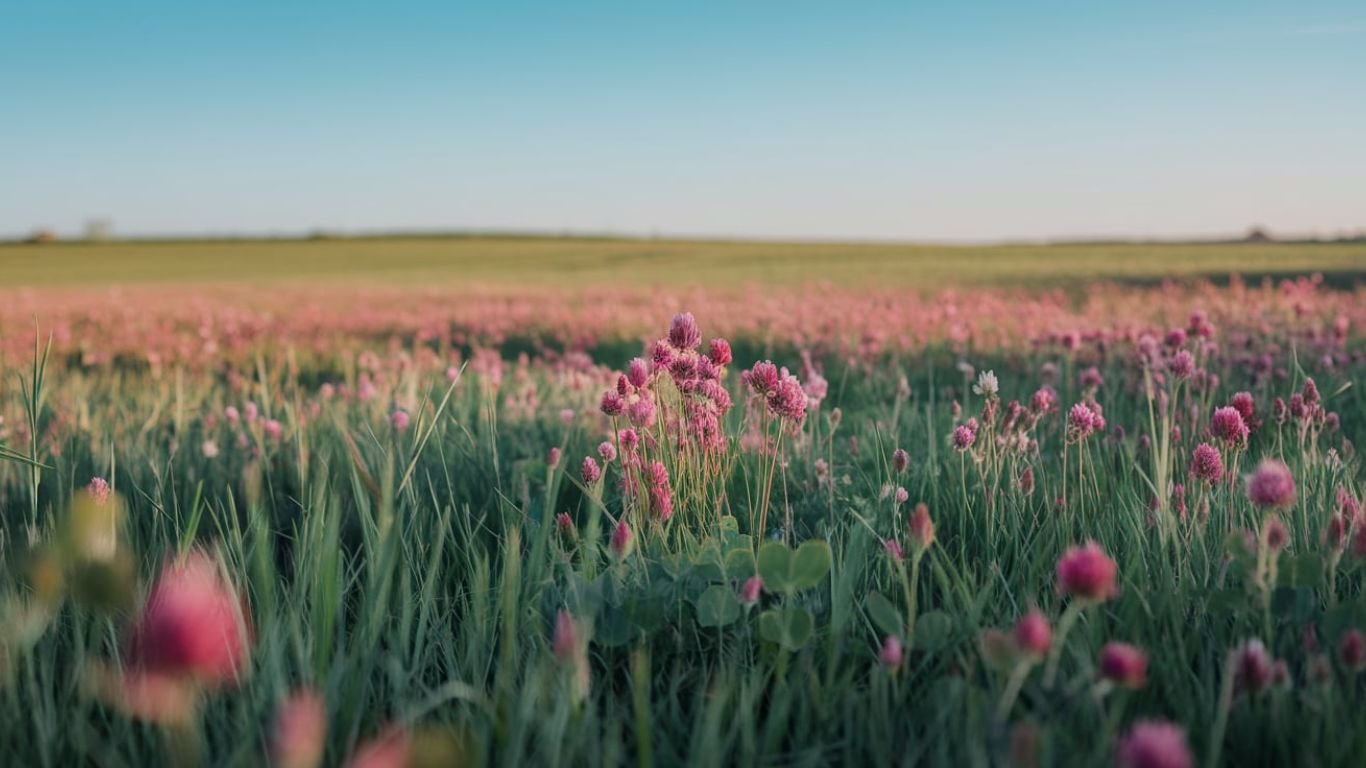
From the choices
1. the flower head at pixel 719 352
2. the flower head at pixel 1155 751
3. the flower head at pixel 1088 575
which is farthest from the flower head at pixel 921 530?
the flower head at pixel 719 352

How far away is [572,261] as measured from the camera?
4934cm

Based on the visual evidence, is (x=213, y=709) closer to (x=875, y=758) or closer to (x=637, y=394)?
(x=875, y=758)

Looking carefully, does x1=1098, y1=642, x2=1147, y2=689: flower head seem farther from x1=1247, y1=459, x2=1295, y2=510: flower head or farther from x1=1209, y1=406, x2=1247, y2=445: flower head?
x1=1209, y1=406, x2=1247, y2=445: flower head

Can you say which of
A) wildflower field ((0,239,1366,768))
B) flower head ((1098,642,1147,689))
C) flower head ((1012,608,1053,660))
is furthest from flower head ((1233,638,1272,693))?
flower head ((1012,608,1053,660))

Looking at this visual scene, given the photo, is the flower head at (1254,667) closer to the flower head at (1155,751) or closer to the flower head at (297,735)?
the flower head at (1155,751)

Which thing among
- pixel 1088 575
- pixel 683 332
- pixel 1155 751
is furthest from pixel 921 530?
pixel 683 332

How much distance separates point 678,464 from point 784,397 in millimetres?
376

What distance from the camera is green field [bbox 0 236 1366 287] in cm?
3136

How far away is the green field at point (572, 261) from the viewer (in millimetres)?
31359

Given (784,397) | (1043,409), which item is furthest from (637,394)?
(1043,409)

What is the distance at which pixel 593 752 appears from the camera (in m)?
1.42

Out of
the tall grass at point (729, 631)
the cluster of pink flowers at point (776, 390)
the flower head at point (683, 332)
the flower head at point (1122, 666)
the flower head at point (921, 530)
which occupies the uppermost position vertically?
the flower head at point (683, 332)

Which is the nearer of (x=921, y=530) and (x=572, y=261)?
(x=921, y=530)

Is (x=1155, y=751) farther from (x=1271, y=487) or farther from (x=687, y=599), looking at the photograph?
(x=687, y=599)
